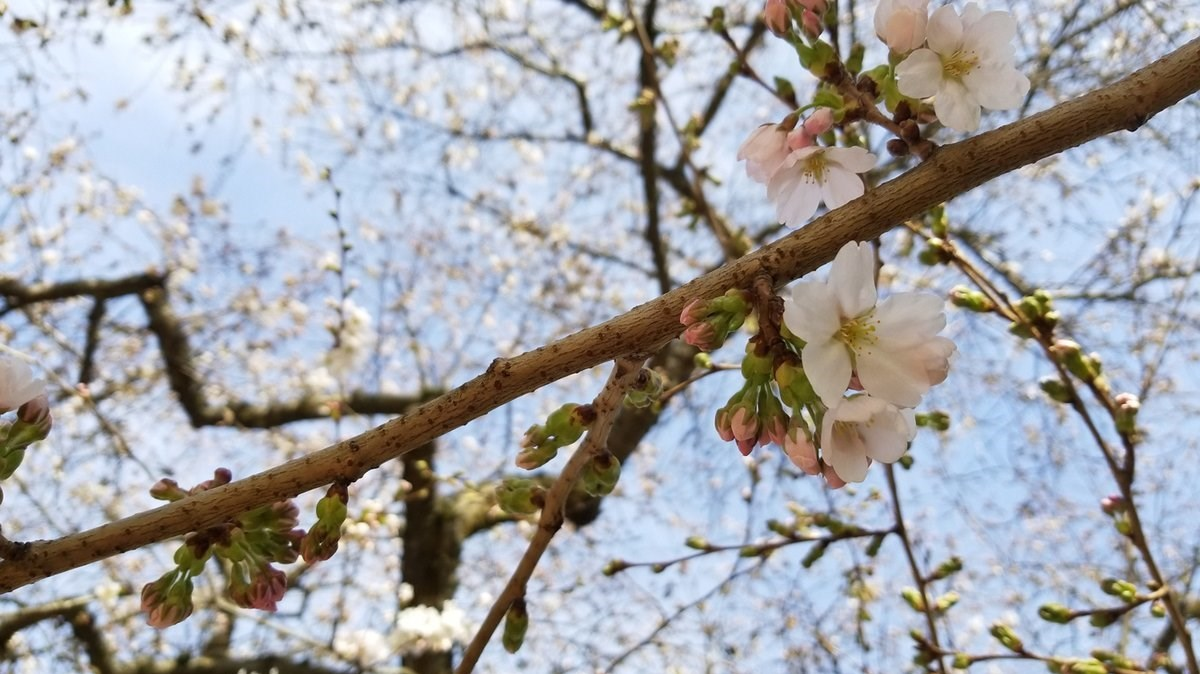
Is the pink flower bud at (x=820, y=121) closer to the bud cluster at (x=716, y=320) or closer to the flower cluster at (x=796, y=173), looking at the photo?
the flower cluster at (x=796, y=173)

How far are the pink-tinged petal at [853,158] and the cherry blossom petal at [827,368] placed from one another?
393mm

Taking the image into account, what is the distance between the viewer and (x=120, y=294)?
571 cm

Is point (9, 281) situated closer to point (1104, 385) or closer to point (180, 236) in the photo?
point (180, 236)

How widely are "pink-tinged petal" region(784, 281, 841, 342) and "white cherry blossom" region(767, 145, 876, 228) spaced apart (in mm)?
356

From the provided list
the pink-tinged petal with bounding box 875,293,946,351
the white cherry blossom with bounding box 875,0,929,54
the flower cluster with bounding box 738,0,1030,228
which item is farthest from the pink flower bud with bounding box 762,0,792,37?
the pink-tinged petal with bounding box 875,293,946,351

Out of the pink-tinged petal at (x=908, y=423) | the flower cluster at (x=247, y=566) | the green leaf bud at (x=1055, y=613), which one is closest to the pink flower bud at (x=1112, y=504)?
the green leaf bud at (x=1055, y=613)

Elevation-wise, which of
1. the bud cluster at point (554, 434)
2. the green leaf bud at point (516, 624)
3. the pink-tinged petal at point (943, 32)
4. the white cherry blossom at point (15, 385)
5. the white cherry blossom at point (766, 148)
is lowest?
the green leaf bud at point (516, 624)

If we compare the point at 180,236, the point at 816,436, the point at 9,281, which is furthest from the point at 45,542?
the point at 180,236

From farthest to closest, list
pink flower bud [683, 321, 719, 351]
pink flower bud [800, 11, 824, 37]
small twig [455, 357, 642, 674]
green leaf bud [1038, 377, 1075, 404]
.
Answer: green leaf bud [1038, 377, 1075, 404] < pink flower bud [800, 11, 824, 37] < small twig [455, 357, 642, 674] < pink flower bud [683, 321, 719, 351]

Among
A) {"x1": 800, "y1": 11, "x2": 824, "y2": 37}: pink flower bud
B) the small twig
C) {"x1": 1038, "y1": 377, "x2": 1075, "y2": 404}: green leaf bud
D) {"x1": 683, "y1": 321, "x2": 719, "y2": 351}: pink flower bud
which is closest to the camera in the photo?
{"x1": 683, "y1": 321, "x2": 719, "y2": 351}: pink flower bud

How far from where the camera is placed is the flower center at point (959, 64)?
1.12 m

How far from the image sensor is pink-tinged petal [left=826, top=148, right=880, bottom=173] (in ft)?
3.74

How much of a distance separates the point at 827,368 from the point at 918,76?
0.48m

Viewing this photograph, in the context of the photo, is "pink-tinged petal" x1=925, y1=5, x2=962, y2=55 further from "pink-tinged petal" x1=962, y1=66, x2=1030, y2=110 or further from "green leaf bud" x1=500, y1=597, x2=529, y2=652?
"green leaf bud" x1=500, y1=597, x2=529, y2=652
